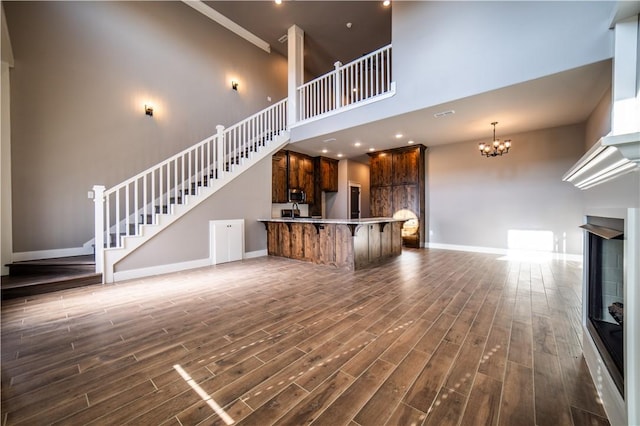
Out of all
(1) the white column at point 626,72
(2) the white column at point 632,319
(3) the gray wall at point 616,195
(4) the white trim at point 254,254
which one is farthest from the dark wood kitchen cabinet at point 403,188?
(2) the white column at point 632,319

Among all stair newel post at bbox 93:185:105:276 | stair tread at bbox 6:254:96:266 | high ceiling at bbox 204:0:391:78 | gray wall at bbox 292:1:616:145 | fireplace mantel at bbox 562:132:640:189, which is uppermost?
high ceiling at bbox 204:0:391:78

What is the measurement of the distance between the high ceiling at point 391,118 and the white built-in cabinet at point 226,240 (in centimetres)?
299

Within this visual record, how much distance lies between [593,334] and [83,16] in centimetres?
816

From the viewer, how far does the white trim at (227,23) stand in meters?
6.08

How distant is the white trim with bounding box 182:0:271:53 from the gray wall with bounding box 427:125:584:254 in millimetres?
6122

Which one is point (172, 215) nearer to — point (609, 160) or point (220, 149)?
point (220, 149)

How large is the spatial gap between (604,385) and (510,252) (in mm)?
5743

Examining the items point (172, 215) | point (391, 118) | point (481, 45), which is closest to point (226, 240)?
point (172, 215)

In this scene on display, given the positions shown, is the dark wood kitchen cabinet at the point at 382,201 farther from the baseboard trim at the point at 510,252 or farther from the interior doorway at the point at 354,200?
the baseboard trim at the point at 510,252

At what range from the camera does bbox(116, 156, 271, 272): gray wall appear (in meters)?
4.33

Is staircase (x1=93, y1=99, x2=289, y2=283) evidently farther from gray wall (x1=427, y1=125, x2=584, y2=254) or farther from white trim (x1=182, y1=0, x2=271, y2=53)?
gray wall (x1=427, y1=125, x2=584, y2=254)

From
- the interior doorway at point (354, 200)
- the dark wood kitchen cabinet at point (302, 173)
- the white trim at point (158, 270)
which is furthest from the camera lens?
the interior doorway at point (354, 200)

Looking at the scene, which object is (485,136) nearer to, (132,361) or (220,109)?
(220,109)

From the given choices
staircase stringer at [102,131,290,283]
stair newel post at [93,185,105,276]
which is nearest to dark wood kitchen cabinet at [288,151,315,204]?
staircase stringer at [102,131,290,283]
